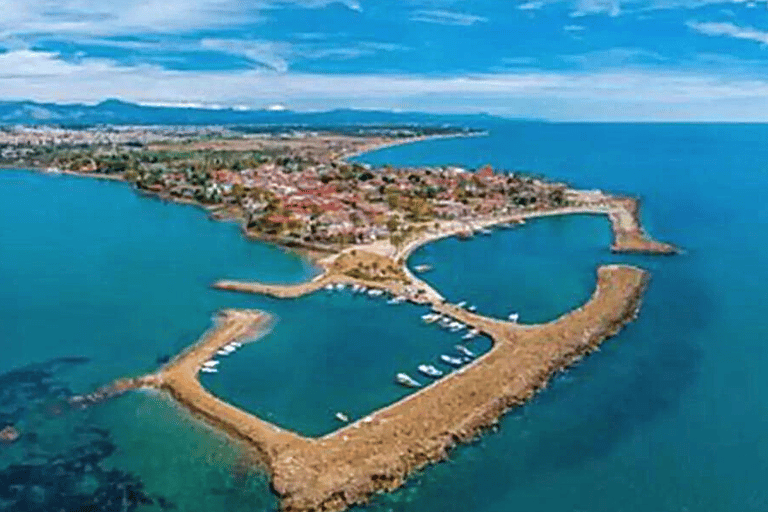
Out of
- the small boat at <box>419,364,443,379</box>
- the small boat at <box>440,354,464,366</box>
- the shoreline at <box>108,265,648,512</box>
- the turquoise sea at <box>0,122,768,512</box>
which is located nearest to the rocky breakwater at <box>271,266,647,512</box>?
the shoreline at <box>108,265,648,512</box>

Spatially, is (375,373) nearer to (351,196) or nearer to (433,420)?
(433,420)

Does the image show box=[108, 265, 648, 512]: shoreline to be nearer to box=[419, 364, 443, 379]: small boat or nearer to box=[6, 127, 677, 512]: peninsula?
box=[6, 127, 677, 512]: peninsula

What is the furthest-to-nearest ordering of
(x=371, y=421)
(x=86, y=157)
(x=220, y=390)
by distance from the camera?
(x=86, y=157), (x=220, y=390), (x=371, y=421)

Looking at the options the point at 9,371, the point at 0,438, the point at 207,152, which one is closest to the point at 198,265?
the point at 9,371

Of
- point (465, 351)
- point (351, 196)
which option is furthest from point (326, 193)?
point (465, 351)

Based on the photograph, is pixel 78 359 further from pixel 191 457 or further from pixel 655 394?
pixel 655 394

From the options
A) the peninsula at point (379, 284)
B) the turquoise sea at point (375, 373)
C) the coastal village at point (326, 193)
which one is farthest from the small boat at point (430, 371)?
the coastal village at point (326, 193)
